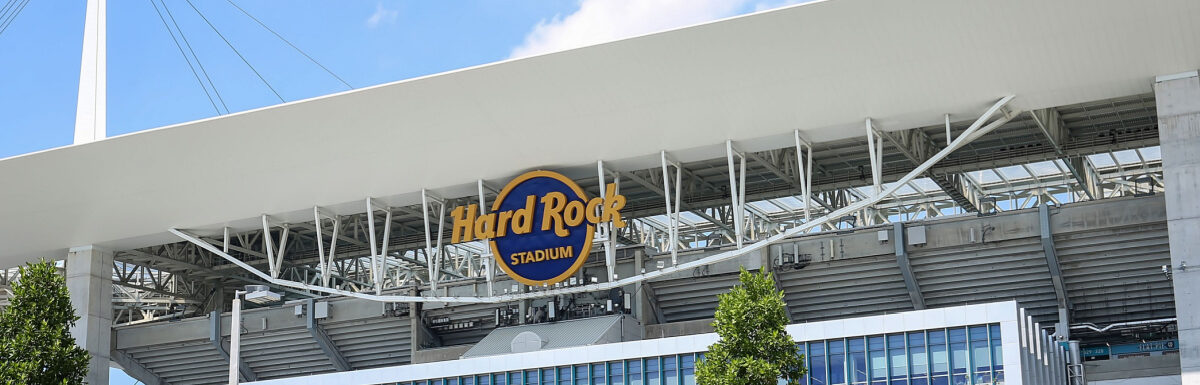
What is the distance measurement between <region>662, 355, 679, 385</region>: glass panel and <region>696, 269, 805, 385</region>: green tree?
474 inches

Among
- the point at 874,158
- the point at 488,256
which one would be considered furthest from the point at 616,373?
the point at 874,158

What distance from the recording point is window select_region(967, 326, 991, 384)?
46344mm

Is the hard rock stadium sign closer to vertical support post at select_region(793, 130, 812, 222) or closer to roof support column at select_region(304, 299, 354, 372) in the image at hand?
vertical support post at select_region(793, 130, 812, 222)

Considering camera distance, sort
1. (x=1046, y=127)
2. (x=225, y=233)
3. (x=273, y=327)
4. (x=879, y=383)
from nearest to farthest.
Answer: (x=879, y=383)
(x=1046, y=127)
(x=225, y=233)
(x=273, y=327)

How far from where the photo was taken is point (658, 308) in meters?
66.4

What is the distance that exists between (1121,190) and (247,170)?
37405 millimetres

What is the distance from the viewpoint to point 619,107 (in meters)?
52.2

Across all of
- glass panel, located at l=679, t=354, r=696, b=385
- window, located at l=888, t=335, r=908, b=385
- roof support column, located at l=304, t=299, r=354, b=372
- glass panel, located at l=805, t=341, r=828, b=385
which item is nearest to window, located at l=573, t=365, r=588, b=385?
glass panel, located at l=679, t=354, r=696, b=385

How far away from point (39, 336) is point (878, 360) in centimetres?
2585

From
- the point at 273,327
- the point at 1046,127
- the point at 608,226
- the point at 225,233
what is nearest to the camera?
the point at 1046,127

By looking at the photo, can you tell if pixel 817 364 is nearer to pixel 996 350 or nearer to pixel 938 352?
pixel 938 352

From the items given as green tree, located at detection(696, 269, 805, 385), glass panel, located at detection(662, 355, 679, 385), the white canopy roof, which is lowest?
green tree, located at detection(696, 269, 805, 385)

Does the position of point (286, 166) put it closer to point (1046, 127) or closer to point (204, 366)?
point (204, 366)

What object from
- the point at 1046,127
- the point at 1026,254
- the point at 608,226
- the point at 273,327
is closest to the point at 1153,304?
the point at 1026,254
